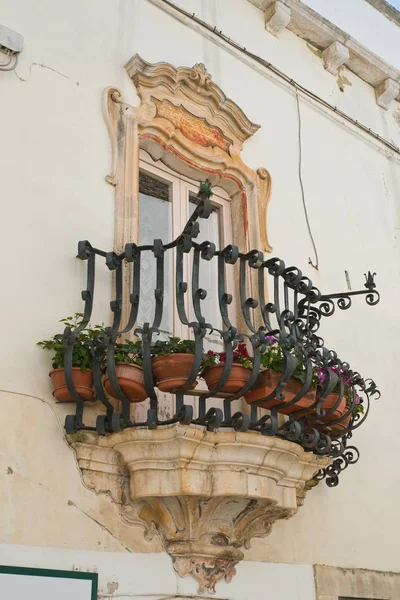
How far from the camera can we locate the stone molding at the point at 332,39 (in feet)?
21.9

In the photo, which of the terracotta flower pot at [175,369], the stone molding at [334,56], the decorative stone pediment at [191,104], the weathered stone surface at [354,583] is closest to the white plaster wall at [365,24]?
the stone molding at [334,56]

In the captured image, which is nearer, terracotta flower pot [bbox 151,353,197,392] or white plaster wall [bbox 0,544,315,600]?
white plaster wall [bbox 0,544,315,600]

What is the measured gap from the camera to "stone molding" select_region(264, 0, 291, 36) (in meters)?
6.51

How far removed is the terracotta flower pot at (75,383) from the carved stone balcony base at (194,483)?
212mm

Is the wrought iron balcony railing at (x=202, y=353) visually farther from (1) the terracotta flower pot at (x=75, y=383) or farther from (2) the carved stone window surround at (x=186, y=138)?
(2) the carved stone window surround at (x=186, y=138)

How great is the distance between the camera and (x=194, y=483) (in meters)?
3.84

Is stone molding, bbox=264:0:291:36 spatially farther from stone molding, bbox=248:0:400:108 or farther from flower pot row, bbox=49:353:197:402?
flower pot row, bbox=49:353:197:402

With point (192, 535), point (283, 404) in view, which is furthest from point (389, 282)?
point (192, 535)

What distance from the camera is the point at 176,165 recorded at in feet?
17.4

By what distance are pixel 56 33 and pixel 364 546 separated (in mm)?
3929

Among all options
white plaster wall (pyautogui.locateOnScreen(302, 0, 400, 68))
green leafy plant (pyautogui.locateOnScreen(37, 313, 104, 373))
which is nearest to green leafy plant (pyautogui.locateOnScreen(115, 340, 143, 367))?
green leafy plant (pyautogui.locateOnScreen(37, 313, 104, 373))

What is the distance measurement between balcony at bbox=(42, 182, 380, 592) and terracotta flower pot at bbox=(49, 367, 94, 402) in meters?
0.01

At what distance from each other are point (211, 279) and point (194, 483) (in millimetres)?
1719

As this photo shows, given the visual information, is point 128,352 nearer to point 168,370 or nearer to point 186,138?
point 168,370
